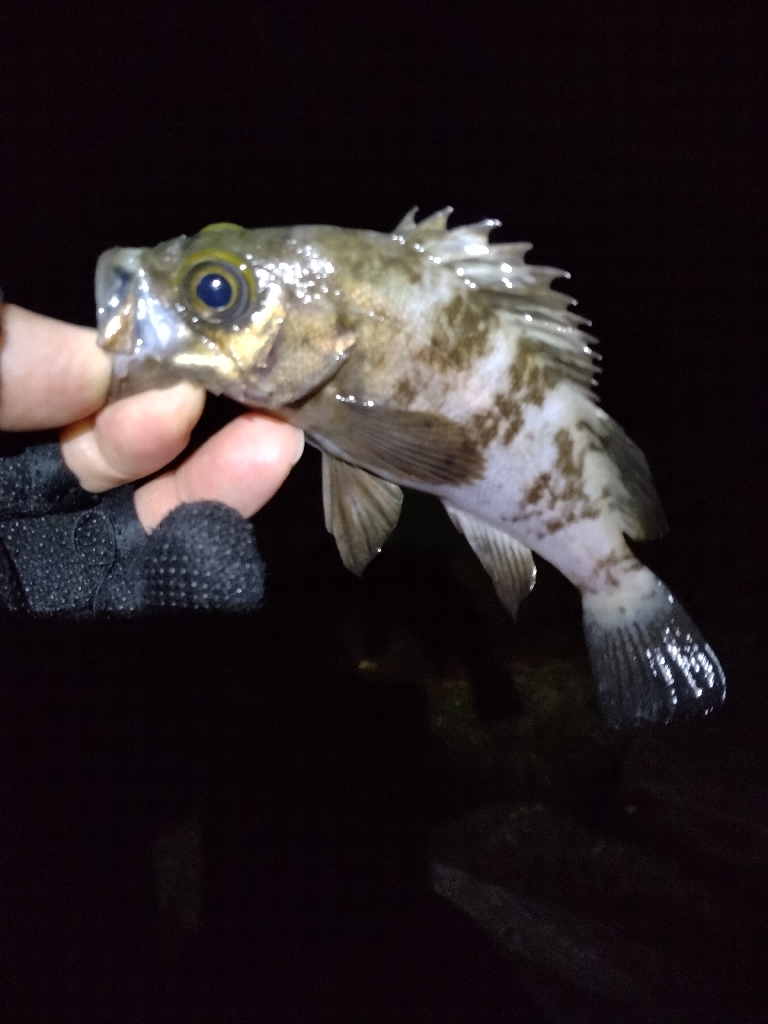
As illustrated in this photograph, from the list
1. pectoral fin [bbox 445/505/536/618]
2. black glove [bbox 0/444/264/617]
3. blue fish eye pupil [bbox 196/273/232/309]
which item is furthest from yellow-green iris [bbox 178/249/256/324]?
pectoral fin [bbox 445/505/536/618]

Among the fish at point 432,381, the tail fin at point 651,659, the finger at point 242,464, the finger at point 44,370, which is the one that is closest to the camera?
the finger at point 44,370

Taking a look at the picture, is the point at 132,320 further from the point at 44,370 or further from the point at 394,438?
the point at 394,438

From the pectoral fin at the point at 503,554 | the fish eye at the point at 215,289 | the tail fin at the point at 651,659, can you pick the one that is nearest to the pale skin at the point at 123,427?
the fish eye at the point at 215,289

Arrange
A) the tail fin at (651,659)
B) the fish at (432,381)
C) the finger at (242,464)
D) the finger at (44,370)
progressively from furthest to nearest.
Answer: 1. the tail fin at (651,659)
2. the finger at (242,464)
3. the fish at (432,381)
4. the finger at (44,370)

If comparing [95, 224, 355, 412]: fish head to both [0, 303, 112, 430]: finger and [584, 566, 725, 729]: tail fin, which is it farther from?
[584, 566, 725, 729]: tail fin

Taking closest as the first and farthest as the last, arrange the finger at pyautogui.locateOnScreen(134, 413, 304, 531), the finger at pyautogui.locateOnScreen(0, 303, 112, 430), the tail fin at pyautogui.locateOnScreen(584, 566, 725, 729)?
the finger at pyautogui.locateOnScreen(0, 303, 112, 430) < the finger at pyautogui.locateOnScreen(134, 413, 304, 531) < the tail fin at pyautogui.locateOnScreen(584, 566, 725, 729)

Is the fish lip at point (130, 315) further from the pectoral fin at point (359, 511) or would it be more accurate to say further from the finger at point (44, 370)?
the pectoral fin at point (359, 511)

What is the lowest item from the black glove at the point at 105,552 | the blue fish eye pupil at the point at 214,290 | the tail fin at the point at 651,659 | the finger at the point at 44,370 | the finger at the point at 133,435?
the tail fin at the point at 651,659
